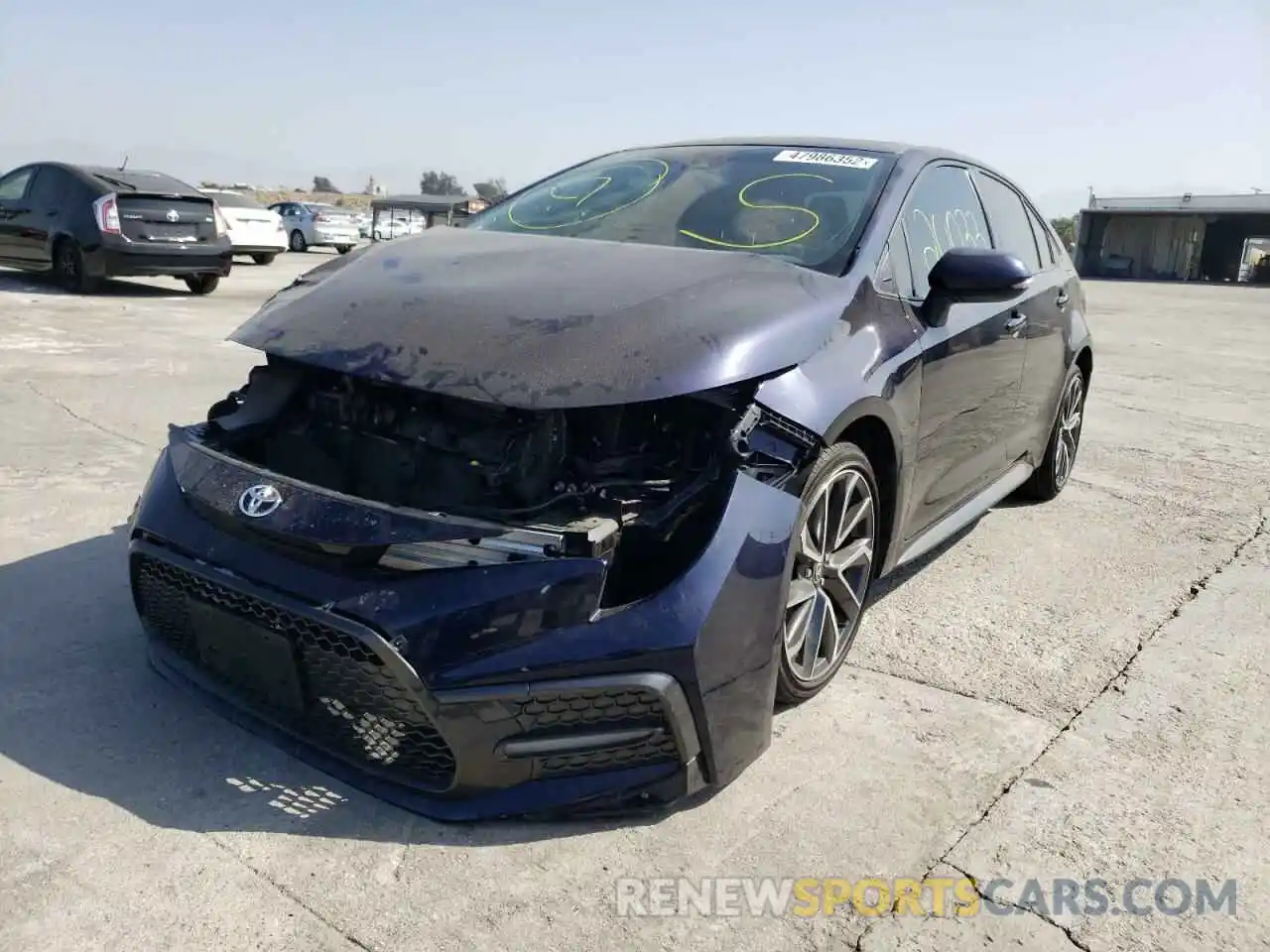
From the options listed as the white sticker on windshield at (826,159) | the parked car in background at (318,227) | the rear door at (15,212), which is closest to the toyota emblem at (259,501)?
the white sticker on windshield at (826,159)

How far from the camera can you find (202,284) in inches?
488

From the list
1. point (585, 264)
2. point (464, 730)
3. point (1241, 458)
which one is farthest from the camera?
point (1241, 458)

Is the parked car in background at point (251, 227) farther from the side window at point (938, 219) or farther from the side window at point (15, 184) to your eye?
the side window at point (938, 219)

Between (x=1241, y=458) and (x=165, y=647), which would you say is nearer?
(x=165, y=647)

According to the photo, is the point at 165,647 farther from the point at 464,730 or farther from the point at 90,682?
the point at 464,730

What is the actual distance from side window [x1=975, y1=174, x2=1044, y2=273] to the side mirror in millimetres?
1012

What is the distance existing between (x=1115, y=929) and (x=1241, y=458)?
514cm

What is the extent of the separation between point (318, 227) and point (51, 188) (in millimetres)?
14184

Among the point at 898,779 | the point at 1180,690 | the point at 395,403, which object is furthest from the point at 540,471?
the point at 1180,690

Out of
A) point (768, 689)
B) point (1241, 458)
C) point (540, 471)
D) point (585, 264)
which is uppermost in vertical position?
point (585, 264)

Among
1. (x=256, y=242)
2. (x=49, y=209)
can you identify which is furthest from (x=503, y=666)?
(x=256, y=242)

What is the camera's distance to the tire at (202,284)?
12.3 metres

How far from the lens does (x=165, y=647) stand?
2.78 metres

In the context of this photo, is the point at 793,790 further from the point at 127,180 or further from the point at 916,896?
the point at 127,180
